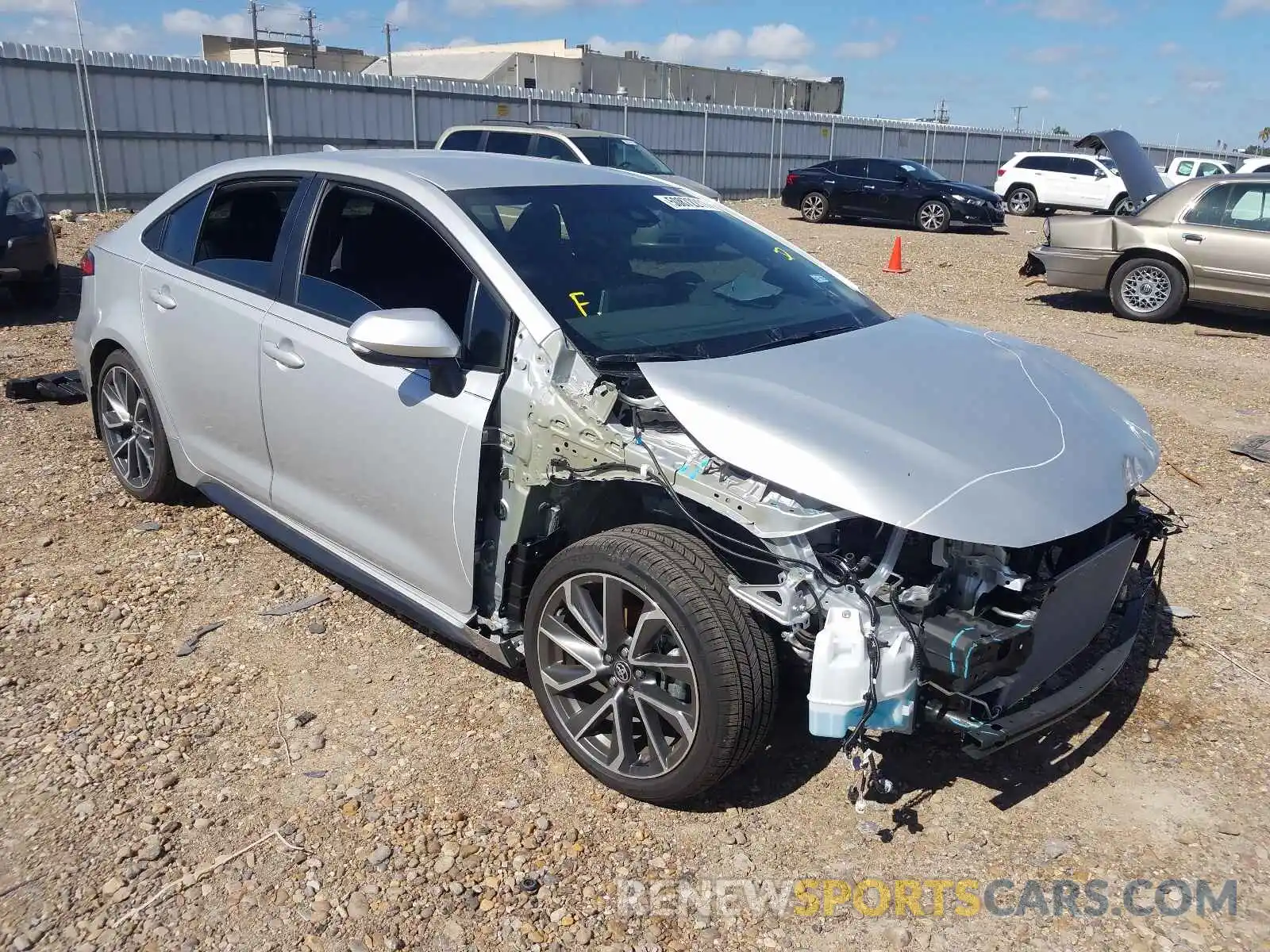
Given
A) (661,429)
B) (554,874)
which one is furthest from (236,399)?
(554,874)

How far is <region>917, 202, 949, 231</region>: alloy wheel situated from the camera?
20828 millimetres

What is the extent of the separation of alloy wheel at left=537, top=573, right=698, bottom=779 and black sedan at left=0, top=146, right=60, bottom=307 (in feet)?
27.3

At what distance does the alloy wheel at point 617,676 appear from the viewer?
2889 mm

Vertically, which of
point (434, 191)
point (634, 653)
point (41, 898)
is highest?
point (434, 191)

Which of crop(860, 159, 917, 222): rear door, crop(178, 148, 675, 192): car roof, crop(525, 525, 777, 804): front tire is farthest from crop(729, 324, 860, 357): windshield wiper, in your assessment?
crop(860, 159, 917, 222): rear door

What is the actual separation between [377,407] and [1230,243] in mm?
10020

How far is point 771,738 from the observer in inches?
134

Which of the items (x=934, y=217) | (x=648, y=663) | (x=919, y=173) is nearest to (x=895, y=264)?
(x=934, y=217)

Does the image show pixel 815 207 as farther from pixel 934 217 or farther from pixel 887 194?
pixel 934 217

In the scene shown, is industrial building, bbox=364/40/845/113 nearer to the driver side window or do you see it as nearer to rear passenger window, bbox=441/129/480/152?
rear passenger window, bbox=441/129/480/152

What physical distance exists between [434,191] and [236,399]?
1.28 metres

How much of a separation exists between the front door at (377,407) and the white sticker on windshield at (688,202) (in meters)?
1.08

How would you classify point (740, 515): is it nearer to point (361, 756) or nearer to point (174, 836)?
point (361, 756)

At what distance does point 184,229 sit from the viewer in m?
4.62
